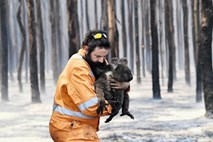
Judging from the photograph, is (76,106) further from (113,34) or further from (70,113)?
(113,34)

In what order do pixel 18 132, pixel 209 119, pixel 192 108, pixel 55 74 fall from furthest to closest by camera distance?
1. pixel 55 74
2. pixel 192 108
3. pixel 209 119
4. pixel 18 132

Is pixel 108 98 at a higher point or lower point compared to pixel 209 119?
higher

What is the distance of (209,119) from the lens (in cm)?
1049

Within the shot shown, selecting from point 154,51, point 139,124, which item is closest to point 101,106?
point 139,124

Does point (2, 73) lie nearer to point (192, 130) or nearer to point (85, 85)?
point (192, 130)

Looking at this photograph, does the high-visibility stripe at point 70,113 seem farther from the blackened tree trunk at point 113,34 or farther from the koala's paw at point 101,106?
the blackened tree trunk at point 113,34

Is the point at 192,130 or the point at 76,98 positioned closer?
the point at 76,98

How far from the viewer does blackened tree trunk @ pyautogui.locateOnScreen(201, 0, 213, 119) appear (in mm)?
10555

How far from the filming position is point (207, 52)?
10688 millimetres

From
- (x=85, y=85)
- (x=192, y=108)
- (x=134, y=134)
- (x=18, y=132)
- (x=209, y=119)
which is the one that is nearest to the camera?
(x=85, y=85)

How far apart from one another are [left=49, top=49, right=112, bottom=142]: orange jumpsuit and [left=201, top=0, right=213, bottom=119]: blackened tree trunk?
815 cm

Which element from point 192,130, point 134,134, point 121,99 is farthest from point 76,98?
point 192,130

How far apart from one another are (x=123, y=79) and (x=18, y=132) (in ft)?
22.9

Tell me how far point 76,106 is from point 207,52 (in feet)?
27.7
